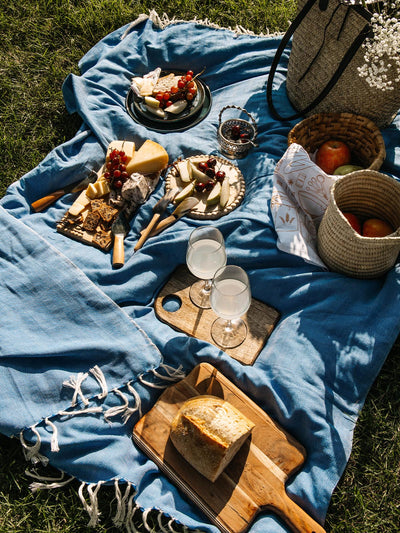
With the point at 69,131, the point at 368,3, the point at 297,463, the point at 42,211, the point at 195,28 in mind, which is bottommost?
the point at 297,463

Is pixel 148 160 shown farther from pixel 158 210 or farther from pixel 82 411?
pixel 82 411

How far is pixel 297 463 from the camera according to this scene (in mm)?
1887

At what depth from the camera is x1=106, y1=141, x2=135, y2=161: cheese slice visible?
2.79m

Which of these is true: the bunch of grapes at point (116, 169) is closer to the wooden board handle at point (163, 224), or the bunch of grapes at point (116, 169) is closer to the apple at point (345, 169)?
the wooden board handle at point (163, 224)

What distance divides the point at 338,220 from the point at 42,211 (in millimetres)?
1691

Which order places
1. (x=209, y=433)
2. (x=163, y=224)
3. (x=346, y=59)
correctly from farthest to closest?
(x=163, y=224) → (x=346, y=59) → (x=209, y=433)

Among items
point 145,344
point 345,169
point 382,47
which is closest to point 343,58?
point 382,47

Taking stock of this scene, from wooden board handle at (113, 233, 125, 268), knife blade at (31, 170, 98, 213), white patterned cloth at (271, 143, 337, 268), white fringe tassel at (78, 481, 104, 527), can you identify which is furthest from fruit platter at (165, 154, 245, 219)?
→ white fringe tassel at (78, 481, 104, 527)

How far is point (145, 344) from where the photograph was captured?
221cm

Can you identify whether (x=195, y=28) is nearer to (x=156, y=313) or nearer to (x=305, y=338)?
(x=156, y=313)

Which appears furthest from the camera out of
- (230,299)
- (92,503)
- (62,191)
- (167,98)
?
(167,98)

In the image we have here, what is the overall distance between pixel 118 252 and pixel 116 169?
53 cm

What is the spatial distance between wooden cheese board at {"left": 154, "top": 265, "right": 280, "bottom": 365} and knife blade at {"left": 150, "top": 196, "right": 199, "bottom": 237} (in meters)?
0.34

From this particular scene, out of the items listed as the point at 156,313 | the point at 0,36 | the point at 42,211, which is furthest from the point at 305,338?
the point at 0,36
